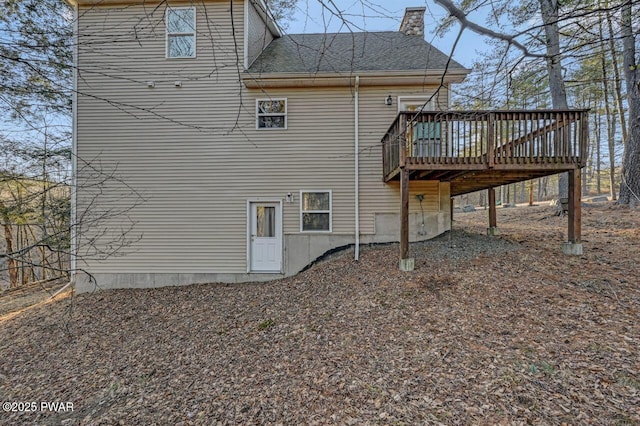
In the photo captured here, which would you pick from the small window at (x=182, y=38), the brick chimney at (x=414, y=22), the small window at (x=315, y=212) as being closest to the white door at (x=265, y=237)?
the small window at (x=315, y=212)

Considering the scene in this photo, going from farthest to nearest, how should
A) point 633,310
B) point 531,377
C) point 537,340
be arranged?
1. point 633,310
2. point 537,340
3. point 531,377

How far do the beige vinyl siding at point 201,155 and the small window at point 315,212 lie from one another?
150 millimetres

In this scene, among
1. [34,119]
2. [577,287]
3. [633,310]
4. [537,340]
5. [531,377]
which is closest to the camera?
[531,377]

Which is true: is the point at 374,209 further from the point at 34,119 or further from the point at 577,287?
the point at 34,119

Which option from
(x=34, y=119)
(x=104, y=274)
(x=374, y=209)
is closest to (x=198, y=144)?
(x=34, y=119)

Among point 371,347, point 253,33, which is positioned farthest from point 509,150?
point 253,33

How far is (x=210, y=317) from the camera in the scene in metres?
5.29

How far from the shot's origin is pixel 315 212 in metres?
7.20

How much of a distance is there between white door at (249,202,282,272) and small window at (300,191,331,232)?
0.65 m

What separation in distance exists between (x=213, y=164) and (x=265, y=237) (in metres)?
2.31

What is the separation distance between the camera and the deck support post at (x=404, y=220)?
5305 mm

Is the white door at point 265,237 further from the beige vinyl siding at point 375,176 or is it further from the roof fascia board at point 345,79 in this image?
the roof fascia board at point 345,79

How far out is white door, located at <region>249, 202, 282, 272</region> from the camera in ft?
23.8

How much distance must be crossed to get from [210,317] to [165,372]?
1473 mm
